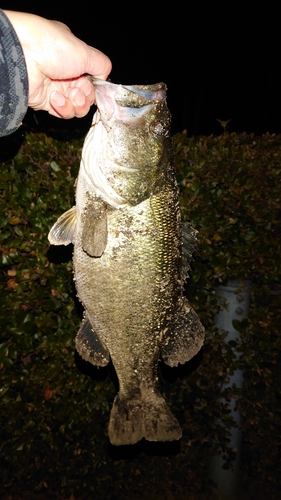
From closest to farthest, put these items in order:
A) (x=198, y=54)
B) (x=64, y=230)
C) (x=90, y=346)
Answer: (x=64, y=230) < (x=90, y=346) < (x=198, y=54)

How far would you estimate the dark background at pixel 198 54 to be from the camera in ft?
53.9

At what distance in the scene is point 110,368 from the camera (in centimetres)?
370

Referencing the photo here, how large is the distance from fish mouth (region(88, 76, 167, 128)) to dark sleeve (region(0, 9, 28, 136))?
0.36m

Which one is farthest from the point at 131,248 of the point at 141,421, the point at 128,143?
the point at 141,421

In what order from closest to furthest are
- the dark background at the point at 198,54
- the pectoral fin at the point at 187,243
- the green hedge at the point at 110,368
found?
the pectoral fin at the point at 187,243
the green hedge at the point at 110,368
the dark background at the point at 198,54

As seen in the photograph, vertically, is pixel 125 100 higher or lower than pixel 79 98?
higher

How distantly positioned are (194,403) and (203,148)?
276 cm

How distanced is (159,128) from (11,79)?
80 cm

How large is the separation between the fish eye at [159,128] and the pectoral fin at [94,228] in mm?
490

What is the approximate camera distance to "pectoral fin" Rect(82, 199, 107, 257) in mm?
2061

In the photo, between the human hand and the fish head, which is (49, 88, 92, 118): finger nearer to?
the human hand

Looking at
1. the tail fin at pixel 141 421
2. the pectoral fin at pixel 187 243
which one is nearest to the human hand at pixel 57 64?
the pectoral fin at pixel 187 243

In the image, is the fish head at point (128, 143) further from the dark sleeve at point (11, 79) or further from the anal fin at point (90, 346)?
the anal fin at point (90, 346)

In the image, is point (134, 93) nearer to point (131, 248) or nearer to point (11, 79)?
point (11, 79)
